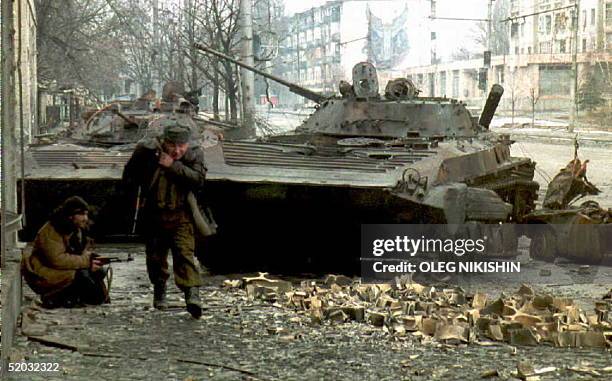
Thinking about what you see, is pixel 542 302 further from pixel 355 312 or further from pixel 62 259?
pixel 62 259

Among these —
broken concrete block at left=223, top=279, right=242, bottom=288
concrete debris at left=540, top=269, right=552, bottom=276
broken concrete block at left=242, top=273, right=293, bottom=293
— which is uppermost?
broken concrete block at left=242, top=273, right=293, bottom=293

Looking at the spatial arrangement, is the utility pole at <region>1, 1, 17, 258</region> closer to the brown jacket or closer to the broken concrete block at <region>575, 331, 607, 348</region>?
the brown jacket

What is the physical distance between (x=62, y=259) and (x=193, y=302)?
3.26 ft

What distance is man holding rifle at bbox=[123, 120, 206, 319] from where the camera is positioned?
903 cm

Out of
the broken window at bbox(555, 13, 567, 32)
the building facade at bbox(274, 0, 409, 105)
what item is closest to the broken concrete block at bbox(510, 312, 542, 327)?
the building facade at bbox(274, 0, 409, 105)

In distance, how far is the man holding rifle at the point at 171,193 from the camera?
9.03 metres

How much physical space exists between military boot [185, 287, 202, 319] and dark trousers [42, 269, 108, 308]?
0.79m

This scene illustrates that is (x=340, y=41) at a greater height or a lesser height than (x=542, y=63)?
greater

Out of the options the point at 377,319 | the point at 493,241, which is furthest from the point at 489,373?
the point at 493,241

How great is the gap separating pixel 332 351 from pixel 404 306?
1581 millimetres

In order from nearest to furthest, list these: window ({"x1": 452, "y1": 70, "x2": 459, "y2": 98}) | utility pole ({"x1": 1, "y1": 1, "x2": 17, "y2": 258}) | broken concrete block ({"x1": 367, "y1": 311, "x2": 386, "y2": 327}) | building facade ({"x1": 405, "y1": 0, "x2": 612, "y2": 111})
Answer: utility pole ({"x1": 1, "y1": 1, "x2": 17, "y2": 258}) → broken concrete block ({"x1": 367, "y1": 311, "x2": 386, "y2": 327}) → building facade ({"x1": 405, "y1": 0, "x2": 612, "y2": 111}) → window ({"x1": 452, "y1": 70, "x2": 459, "y2": 98})

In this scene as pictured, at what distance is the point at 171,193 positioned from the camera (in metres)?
9.07

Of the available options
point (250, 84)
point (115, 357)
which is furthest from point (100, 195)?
point (250, 84)

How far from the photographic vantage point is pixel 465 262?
11.9 m
